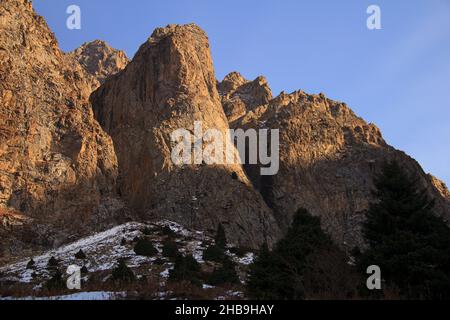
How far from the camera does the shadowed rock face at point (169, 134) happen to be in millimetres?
69250

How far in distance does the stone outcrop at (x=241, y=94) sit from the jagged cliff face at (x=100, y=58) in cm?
3674

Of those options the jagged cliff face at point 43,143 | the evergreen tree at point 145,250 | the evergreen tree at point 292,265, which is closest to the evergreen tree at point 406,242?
the evergreen tree at point 292,265

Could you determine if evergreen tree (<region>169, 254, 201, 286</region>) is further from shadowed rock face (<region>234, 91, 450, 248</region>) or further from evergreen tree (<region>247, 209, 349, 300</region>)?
shadowed rock face (<region>234, 91, 450, 248</region>)

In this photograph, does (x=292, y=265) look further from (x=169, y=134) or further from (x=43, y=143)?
(x=169, y=134)

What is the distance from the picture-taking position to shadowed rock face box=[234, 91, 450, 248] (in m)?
82.8

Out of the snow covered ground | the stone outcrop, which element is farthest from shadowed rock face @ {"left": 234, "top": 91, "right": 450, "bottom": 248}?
the snow covered ground

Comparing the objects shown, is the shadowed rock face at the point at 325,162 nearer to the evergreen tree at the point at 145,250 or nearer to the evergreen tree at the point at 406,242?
the evergreen tree at the point at 145,250

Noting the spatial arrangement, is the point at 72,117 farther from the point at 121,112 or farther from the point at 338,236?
the point at 338,236

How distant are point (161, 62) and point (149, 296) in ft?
235

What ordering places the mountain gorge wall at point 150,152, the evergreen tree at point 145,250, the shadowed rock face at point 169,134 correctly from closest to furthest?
1. the evergreen tree at point 145,250
2. the mountain gorge wall at point 150,152
3. the shadowed rock face at point 169,134

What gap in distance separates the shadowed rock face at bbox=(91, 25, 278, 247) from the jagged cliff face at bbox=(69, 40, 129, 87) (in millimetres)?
55348

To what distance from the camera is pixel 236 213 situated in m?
71.1

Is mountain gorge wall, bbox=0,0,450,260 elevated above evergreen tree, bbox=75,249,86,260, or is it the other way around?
mountain gorge wall, bbox=0,0,450,260
